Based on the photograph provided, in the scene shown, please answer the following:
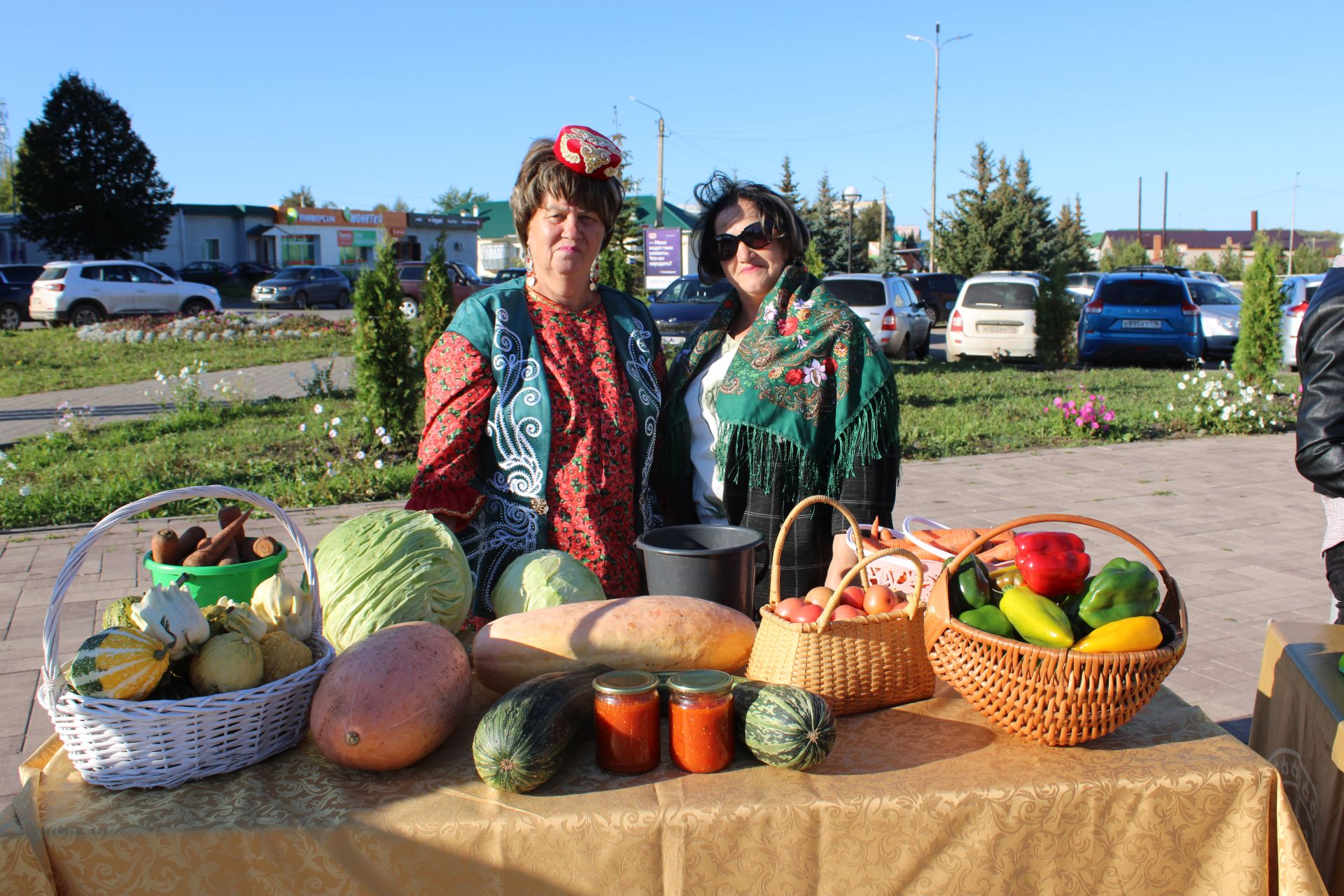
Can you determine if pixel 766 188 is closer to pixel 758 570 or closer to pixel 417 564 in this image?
pixel 758 570

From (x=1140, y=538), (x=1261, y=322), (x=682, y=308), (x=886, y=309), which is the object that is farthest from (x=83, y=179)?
(x=1140, y=538)

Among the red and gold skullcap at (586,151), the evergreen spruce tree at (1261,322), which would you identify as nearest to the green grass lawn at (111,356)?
the evergreen spruce tree at (1261,322)

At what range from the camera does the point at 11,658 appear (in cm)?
448

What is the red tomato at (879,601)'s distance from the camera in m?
1.98

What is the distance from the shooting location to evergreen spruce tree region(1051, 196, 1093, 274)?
45219mm

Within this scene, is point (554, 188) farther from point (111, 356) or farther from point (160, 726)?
point (111, 356)

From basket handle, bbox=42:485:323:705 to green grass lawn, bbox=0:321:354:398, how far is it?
14.6m

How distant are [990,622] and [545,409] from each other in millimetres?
1309

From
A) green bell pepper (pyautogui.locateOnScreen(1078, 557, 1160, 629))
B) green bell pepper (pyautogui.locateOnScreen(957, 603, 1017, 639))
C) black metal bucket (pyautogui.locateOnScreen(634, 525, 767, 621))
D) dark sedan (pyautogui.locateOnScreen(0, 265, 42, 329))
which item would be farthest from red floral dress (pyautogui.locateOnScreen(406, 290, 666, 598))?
dark sedan (pyautogui.locateOnScreen(0, 265, 42, 329))

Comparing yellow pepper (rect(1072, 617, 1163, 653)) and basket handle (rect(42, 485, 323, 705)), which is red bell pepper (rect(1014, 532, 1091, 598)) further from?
basket handle (rect(42, 485, 323, 705))

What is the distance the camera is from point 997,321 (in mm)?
17906

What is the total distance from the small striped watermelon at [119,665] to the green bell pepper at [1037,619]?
151cm

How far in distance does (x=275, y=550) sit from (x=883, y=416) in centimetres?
162

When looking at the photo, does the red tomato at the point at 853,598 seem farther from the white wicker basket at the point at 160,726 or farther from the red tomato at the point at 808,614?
the white wicker basket at the point at 160,726
